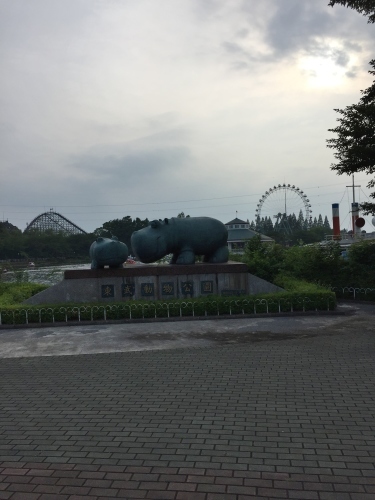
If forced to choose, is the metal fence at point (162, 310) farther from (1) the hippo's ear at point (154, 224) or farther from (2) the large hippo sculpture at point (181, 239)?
(1) the hippo's ear at point (154, 224)

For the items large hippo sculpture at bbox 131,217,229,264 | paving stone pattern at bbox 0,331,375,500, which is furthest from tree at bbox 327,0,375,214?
paving stone pattern at bbox 0,331,375,500

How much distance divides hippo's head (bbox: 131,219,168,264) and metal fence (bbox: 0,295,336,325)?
6.97 ft

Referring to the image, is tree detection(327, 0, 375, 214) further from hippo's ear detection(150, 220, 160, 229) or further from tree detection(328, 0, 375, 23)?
hippo's ear detection(150, 220, 160, 229)

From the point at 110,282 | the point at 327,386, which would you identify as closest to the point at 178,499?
the point at 327,386

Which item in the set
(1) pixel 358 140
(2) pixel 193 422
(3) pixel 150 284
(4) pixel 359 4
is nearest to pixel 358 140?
(1) pixel 358 140

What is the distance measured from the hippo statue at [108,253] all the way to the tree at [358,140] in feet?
25.2

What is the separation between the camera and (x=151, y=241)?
14086 mm

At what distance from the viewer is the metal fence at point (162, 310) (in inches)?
475

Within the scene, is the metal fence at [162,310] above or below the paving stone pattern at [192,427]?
above

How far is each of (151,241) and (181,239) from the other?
106 cm

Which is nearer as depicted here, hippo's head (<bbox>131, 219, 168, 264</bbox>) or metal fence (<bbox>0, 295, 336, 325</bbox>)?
metal fence (<bbox>0, 295, 336, 325</bbox>)

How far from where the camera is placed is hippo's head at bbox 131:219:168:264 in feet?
46.3

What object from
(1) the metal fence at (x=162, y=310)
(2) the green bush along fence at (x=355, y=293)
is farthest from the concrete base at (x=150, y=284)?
(2) the green bush along fence at (x=355, y=293)

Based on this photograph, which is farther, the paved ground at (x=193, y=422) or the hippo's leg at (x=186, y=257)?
the hippo's leg at (x=186, y=257)
